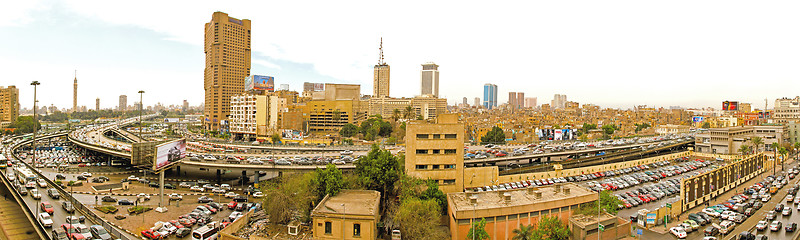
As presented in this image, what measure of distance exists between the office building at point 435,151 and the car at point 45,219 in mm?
23806

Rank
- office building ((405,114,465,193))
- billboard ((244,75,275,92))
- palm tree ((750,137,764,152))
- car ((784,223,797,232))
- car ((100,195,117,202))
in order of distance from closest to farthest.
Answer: car ((784,223,797,232)) < office building ((405,114,465,193)) < car ((100,195,117,202)) < palm tree ((750,137,764,152)) < billboard ((244,75,275,92))

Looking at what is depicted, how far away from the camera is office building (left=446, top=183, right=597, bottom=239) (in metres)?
27.2

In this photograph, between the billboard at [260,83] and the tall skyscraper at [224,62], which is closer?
the billboard at [260,83]

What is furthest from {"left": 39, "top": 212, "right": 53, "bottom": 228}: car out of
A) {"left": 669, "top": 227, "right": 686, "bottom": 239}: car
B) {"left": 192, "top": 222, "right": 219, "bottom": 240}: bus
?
{"left": 669, "top": 227, "right": 686, "bottom": 239}: car

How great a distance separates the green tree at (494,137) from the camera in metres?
87.2

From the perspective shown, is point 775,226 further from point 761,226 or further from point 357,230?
point 357,230

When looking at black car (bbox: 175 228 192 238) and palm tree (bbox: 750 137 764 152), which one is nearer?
black car (bbox: 175 228 192 238)

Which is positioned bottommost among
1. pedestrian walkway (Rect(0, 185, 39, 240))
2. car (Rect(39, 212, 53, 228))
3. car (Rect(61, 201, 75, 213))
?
pedestrian walkway (Rect(0, 185, 39, 240))

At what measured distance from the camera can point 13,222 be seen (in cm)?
3706

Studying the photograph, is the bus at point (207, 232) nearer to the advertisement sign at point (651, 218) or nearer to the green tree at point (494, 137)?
the advertisement sign at point (651, 218)

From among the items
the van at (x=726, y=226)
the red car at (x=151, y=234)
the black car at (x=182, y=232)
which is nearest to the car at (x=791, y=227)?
the van at (x=726, y=226)

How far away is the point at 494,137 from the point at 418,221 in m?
63.1

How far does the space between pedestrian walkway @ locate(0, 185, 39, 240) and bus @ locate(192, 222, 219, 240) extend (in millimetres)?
15146

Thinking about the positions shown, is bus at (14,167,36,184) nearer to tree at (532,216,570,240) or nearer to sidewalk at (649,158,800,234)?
tree at (532,216,570,240)
